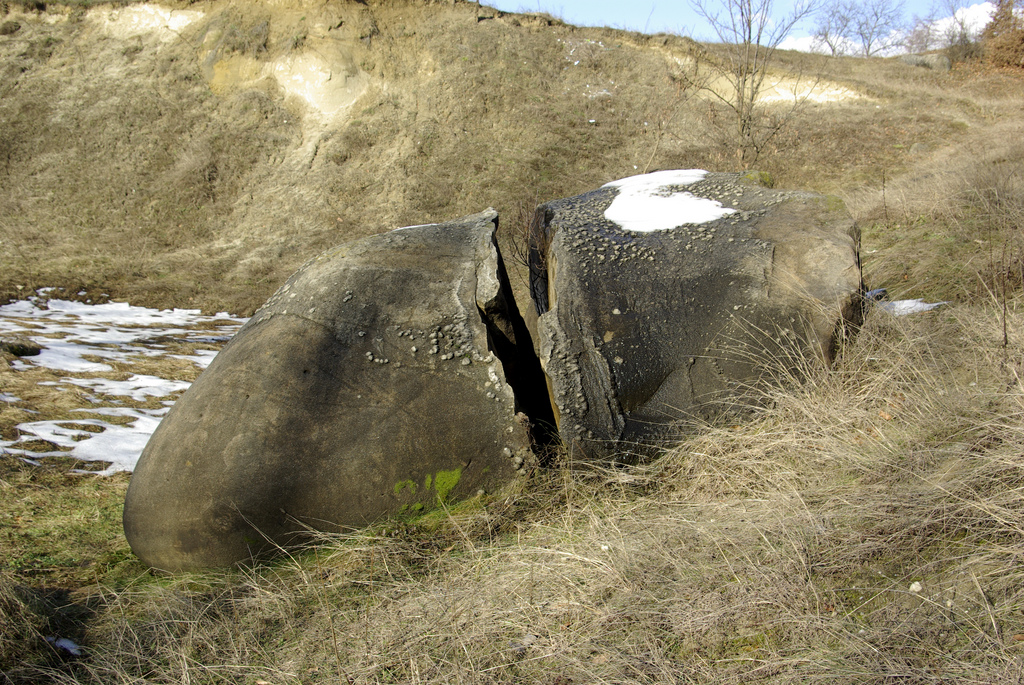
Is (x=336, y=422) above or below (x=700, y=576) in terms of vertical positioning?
above

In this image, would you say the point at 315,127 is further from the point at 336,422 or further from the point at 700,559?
the point at 700,559

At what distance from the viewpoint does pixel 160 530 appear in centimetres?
270

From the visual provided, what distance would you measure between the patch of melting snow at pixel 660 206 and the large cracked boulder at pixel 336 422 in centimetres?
106

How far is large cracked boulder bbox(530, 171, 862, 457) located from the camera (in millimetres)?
3082

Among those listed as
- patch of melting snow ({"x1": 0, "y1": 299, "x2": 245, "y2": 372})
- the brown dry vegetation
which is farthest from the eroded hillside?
the brown dry vegetation

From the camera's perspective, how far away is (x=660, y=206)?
3.99 m

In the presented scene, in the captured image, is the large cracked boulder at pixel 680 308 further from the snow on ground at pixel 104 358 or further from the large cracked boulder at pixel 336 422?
the snow on ground at pixel 104 358

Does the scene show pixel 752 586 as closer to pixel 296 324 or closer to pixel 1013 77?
pixel 296 324

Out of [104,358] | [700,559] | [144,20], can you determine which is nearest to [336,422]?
[700,559]

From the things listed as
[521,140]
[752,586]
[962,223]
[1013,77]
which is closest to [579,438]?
[752,586]

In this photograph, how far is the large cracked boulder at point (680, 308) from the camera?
308 cm

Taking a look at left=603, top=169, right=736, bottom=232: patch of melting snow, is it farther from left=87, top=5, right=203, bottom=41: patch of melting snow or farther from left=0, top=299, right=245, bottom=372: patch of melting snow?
left=87, top=5, right=203, bottom=41: patch of melting snow

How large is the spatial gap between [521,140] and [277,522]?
13275mm

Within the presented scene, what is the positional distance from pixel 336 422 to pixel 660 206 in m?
2.34
